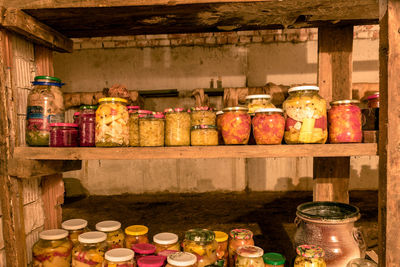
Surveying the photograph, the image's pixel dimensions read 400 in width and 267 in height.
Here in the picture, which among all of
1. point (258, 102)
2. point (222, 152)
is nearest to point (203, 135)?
point (222, 152)

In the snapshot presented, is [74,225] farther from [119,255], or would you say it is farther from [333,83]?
[333,83]

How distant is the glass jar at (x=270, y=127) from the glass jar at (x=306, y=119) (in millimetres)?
41

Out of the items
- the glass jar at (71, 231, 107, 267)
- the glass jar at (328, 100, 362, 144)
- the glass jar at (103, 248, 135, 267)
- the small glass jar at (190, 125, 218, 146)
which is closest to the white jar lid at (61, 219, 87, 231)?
the glass jar at (71, 231, 107, 267)

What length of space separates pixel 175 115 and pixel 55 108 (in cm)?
54

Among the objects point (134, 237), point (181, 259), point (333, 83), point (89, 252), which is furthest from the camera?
point (333, 83)

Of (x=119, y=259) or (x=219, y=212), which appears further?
(x=219, y=212)

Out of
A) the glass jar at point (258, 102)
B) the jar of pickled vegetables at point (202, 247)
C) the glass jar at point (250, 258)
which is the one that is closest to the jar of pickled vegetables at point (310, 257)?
the glass jar at point (250, 258)

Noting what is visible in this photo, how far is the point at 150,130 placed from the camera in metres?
1.10

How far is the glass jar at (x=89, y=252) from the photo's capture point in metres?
1.14

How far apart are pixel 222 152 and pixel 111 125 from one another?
0.45m

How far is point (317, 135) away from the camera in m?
1.06

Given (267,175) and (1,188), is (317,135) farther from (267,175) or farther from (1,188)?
(267,175)

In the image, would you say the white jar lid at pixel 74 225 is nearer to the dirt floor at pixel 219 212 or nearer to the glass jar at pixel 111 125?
the glass jar at pixel 111 125

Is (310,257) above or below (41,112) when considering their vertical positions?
below
